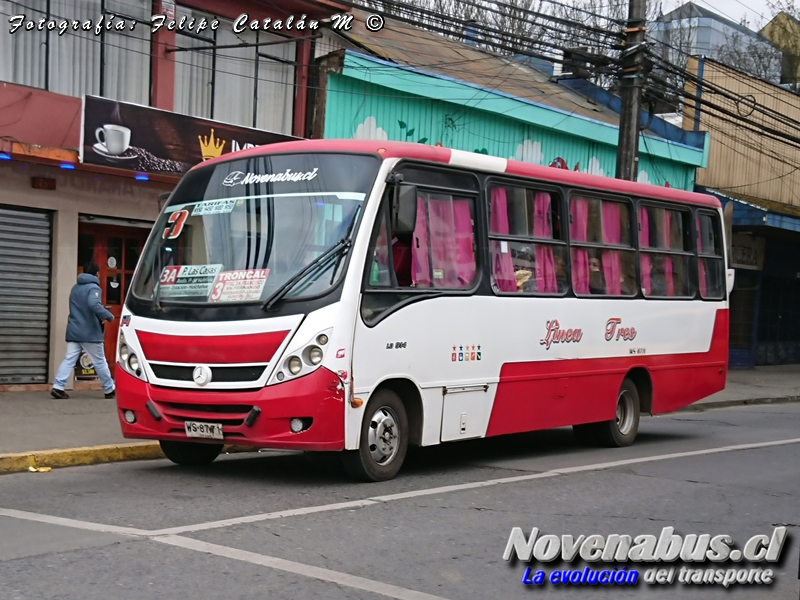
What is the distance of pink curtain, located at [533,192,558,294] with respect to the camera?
10.9 metres

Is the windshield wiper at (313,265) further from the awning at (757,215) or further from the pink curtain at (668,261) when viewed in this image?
the awning at (757,215)

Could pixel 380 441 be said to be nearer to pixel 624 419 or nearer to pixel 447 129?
pixel 624 419

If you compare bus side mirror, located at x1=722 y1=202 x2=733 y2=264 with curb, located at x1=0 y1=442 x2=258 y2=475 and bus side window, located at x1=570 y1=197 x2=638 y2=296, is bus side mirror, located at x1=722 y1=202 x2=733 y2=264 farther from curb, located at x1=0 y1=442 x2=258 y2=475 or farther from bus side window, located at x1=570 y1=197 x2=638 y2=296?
curb, located at x1=0 y1=442 x2=258 y2=475

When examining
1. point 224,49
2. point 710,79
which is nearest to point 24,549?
point 224,49

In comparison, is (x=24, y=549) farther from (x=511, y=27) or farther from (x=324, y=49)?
(x=511, y=27)

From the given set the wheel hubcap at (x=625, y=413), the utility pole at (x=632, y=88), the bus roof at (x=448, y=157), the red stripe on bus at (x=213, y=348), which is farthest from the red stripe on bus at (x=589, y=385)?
the utility pole at (x=632, y=88)

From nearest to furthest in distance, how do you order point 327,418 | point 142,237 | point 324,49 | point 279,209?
point 327,418
point 279,209
point 142,237
point 324,49

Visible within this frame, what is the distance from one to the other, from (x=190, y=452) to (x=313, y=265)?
236 centimetres

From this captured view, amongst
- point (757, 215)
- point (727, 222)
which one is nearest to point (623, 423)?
point (727, 222)

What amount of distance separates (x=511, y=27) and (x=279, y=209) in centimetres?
2322

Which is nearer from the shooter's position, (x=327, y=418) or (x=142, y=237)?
(x=327, y=418)

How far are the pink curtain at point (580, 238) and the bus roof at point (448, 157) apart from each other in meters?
0.23

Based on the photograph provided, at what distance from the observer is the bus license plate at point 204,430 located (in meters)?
8.56

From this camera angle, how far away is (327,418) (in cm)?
834
